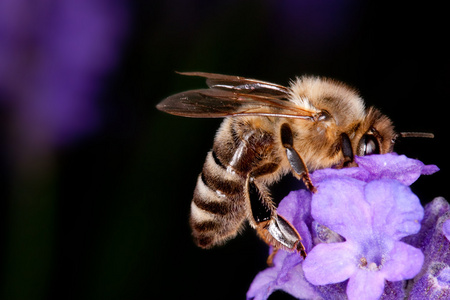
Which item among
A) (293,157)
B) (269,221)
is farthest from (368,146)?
(269,221)

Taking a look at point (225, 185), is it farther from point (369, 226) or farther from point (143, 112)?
point (143, 112)

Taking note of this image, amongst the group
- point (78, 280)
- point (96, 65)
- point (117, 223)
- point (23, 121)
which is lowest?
point (78, 280)

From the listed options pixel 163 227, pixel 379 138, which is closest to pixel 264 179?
pixel 379 138

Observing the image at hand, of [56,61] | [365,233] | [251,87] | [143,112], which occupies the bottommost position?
[143,112]

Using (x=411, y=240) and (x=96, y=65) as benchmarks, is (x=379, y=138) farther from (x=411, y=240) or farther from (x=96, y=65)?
(x=96, y=65)

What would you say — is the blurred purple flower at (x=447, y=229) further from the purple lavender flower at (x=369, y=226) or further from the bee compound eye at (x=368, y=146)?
the bee compound eye at (x=368, y=146)

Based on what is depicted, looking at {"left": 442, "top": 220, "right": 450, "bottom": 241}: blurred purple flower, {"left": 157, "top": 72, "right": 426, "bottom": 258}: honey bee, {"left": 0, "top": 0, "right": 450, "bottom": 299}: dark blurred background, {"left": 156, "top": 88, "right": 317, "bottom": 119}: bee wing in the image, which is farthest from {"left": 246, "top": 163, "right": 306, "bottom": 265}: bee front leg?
{"left": 0, "top": 0, "right": 450, "bottom": 299}: dark blurred background
